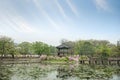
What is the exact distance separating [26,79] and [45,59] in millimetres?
32393

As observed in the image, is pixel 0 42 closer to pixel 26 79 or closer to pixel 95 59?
pixel 95 59

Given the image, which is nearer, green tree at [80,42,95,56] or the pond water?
the pond water

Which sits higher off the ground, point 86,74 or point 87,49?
point 87,49

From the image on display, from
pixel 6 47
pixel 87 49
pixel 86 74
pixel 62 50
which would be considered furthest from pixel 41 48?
pixel 86 74

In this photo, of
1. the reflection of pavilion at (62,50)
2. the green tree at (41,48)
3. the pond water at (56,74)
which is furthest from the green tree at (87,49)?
the pond water at (56,74)

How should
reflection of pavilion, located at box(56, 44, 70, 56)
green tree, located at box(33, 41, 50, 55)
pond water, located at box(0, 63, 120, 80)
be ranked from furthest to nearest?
green tree, located at box(33, 41, 50, 55) < reflection of pavilion, located at box(56, 44, 70, 56) < pond water, located at box(0, 63, 120, 80)

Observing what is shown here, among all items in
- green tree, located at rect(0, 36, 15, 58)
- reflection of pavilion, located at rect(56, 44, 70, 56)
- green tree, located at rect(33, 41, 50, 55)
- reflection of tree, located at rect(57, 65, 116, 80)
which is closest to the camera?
reflection of tree, located at rect(57, 65, 116, 80)

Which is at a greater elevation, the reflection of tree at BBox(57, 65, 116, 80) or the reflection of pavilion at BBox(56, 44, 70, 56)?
the reflection of pavilion at BBox(56, 44, 70, 56)

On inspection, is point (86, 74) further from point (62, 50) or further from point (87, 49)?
point (62, 50)

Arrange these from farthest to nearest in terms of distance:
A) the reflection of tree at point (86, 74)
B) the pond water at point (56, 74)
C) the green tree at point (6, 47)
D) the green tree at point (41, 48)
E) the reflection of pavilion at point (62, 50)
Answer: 1. the green tree at point (41, 48)
2. the reflection of pavilion at point (62, 50)
3. the green tree at point (6, 47)
4. the reflection of tree at point (86, 74)
5. the pond water at point (56, 74)

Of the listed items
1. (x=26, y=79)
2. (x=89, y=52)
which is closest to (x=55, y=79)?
(x=26, y=79)

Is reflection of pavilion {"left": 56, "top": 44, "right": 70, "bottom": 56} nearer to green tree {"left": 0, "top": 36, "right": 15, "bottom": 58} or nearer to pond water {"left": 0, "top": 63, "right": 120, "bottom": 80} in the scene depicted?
green tree {"left": 0, "top": 36, "right": 15, "bottom": 58}

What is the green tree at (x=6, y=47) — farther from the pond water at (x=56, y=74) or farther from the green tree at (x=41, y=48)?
the pond water at (x=56, y=74)

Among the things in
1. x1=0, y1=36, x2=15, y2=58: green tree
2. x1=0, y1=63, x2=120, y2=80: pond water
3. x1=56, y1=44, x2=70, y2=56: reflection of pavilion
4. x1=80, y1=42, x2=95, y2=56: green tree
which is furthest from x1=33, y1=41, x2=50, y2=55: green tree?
x1=0, y1=63, x2=120, y2=80: pond water
